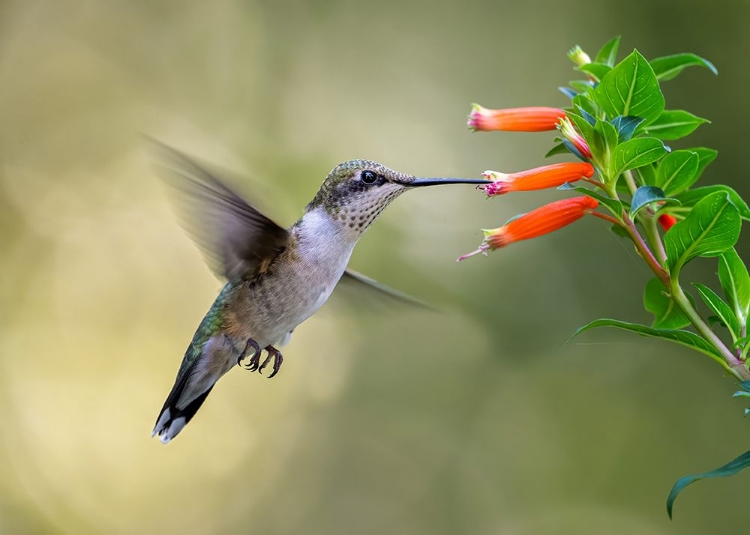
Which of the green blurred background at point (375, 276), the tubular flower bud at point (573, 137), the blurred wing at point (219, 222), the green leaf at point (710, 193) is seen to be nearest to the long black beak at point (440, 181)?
the tubular flower bud at point (573, 137)

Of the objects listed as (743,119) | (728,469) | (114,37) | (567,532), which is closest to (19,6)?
(114,37)

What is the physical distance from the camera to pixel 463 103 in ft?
22.5

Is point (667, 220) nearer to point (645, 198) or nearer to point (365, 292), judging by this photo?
point (645, 198)

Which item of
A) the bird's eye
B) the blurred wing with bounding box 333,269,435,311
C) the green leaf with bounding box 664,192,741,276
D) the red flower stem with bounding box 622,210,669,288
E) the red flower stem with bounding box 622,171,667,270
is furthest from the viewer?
the blurred wing with bounding box 333,269,435,311

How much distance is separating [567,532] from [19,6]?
656 cm

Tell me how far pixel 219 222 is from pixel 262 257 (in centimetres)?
Answer: 25

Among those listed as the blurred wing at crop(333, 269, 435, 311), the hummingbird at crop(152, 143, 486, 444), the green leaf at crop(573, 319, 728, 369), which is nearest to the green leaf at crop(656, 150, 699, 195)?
the green leaf at crop(573, 319, 728, 369)

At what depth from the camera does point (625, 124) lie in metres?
1.85

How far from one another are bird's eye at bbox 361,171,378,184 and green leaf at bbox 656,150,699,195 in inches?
33.7

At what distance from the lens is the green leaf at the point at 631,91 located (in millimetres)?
1801

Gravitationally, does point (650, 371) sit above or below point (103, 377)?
below

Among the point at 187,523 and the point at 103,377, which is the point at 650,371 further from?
the point at 103,377

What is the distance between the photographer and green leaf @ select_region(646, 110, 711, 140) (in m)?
2.11

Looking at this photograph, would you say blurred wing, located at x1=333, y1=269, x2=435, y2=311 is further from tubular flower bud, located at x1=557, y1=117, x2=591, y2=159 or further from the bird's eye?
tubular flower bud, located at x1=557, y1=117, x2=591, y2=159
